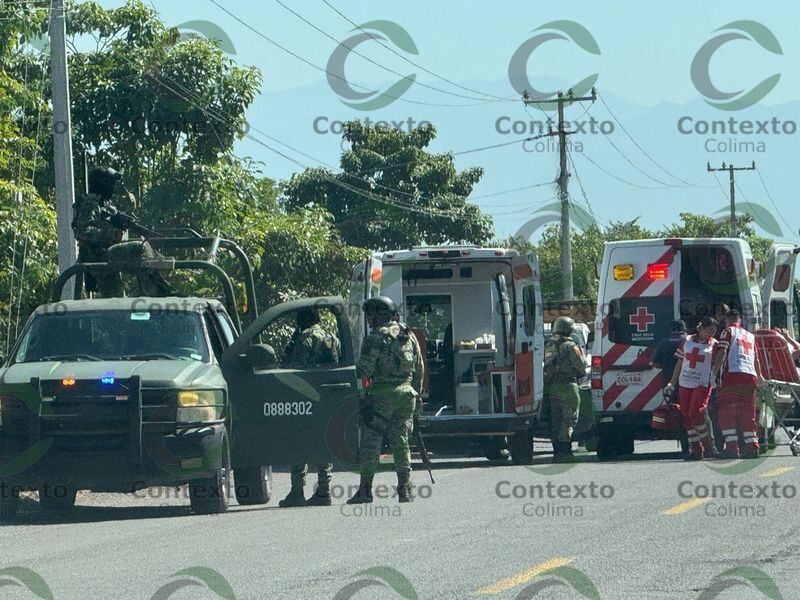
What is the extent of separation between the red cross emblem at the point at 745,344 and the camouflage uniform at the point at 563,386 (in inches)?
96.2

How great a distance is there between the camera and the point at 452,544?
11.5 m

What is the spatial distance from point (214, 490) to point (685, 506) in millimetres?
4005

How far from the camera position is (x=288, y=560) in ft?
35.4

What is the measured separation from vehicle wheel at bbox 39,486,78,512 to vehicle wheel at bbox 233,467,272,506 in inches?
60.4

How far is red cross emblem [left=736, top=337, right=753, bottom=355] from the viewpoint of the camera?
19.5 metres

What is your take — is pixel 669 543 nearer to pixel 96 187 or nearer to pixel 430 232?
pixel 96 187

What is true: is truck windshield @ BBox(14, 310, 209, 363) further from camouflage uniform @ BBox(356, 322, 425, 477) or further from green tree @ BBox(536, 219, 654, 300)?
green tree @ BBox(536, 219, 654, 300)

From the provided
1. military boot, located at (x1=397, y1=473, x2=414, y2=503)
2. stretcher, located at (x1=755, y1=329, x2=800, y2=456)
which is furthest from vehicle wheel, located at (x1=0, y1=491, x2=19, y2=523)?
stretcher, located at (x1=755, y1=329, x2=800, y2=456)

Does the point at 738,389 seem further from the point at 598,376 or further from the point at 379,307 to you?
the point at 379,307

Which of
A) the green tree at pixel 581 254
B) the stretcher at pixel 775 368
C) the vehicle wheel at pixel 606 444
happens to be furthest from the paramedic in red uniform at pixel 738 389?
the green tree at pixel 581 254

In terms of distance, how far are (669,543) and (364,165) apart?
4488 centimetres

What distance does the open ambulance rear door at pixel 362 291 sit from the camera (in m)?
19.6

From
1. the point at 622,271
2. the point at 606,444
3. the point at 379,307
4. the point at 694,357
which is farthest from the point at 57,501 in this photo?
the point at 622,271

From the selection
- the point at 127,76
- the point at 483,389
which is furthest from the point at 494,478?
the point at 127,76
